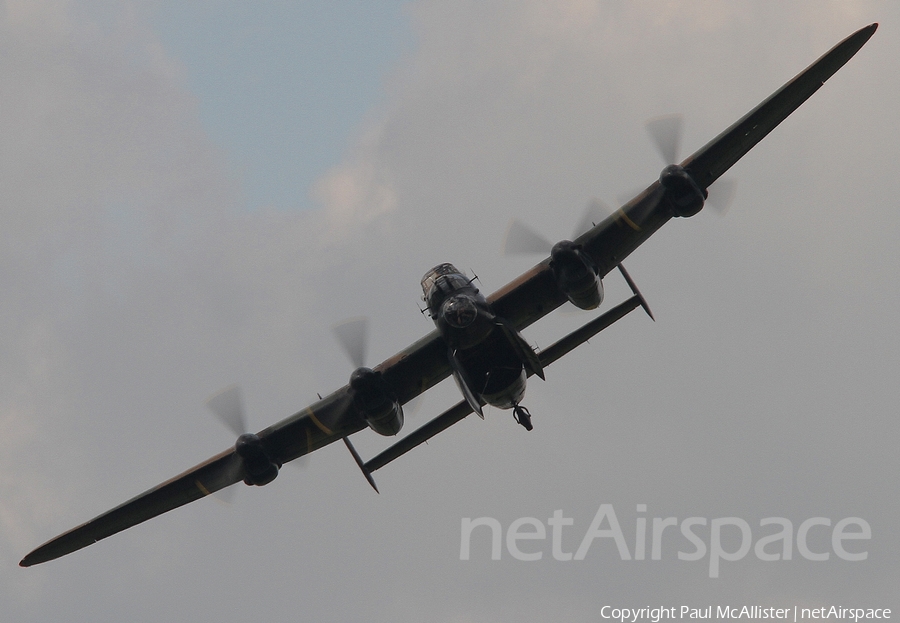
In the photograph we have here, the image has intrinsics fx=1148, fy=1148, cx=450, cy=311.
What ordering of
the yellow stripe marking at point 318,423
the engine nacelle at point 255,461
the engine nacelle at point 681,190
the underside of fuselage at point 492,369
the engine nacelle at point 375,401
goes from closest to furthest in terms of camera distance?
the engine nacelle at point 681,190 → the underside of fuselage at point 492,369 → the engine nacelle at point 375,401 → the engine nacelle at point 255,461 → the yellow stripe marking at point 318,423

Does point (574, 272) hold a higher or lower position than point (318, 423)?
higher

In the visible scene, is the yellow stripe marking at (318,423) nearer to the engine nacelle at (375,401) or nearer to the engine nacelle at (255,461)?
the engine nacelle at (255,461)

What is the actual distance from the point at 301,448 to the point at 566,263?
12381 millimetres

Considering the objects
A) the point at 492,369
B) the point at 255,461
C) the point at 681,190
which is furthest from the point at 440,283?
the point at 255,461

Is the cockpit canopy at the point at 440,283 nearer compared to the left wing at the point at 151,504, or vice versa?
the cockpit canopy at the point at 440,283

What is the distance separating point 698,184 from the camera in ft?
126

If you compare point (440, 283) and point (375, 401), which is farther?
point (375, 401)

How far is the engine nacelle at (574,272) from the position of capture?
125ft

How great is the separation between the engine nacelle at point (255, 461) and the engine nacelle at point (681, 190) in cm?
1687

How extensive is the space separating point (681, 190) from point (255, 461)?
58.2ft

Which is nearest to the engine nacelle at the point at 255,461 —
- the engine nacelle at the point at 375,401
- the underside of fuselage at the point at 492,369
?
the engine nacelle at the point at 375,401

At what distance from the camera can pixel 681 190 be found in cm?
3803

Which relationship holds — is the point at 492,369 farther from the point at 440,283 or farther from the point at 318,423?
the point at 318,423

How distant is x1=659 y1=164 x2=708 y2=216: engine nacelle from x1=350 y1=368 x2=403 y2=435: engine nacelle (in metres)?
11.6
